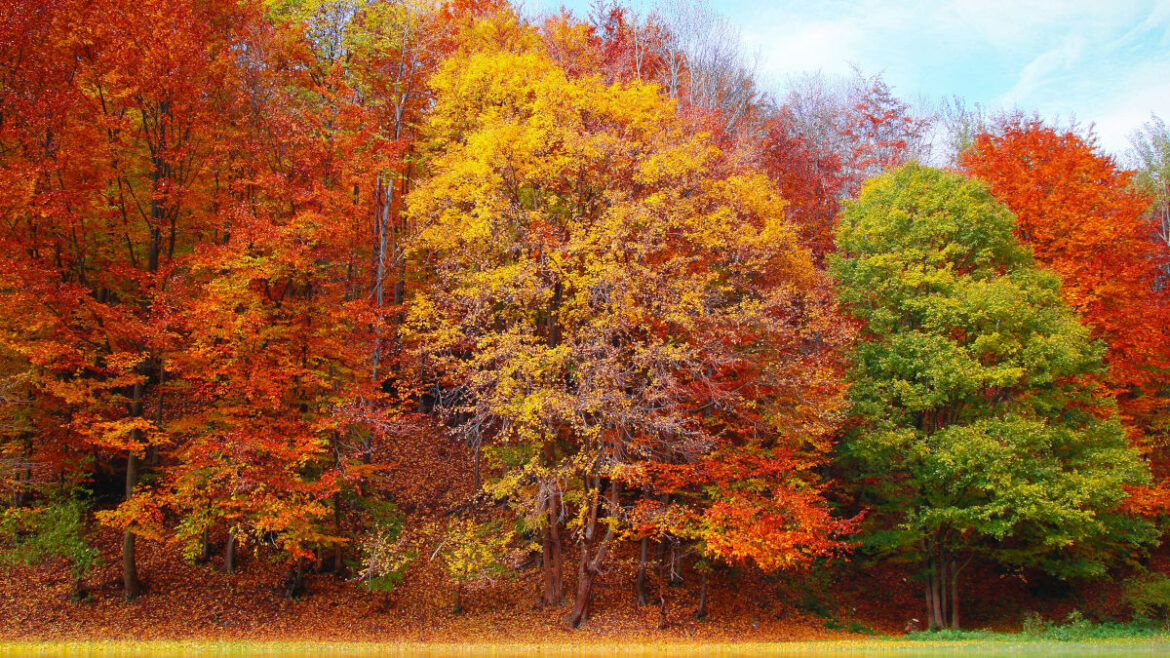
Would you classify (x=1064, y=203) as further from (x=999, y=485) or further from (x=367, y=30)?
(x=367, y=30)

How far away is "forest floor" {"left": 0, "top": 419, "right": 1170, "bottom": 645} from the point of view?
16.7 m

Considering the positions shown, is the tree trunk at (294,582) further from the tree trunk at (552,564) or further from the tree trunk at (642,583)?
the tree trunk at (642,583)

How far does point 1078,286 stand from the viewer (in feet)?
78.6

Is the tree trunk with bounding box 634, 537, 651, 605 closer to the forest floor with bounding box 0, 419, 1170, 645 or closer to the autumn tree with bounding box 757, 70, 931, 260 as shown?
the forest floor with bounding box 0, 419, 1170, 645

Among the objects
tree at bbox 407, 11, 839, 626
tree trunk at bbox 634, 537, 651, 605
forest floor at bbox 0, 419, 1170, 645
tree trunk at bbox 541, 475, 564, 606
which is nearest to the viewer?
forest floor at bbox 0, 419, 1170, 645

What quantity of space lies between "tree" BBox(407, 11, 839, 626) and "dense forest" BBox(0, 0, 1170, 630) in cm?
12

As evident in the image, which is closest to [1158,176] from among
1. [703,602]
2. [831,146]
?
[831,146]

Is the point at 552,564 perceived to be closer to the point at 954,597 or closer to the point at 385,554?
the point at 385,554

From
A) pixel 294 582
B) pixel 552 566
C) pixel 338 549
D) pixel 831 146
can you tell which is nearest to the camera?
pixel 294 582

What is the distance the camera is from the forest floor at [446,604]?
1670cm

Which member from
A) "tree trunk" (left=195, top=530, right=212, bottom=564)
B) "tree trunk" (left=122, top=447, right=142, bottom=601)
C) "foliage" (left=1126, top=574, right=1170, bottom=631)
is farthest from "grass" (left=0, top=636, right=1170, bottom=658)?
"tree trunk" (left=195, top=530, right=212, bottom=564)

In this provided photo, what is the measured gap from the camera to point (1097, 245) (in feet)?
80.4

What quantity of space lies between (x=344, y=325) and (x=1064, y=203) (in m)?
22.6

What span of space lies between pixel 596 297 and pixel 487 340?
103 inches
